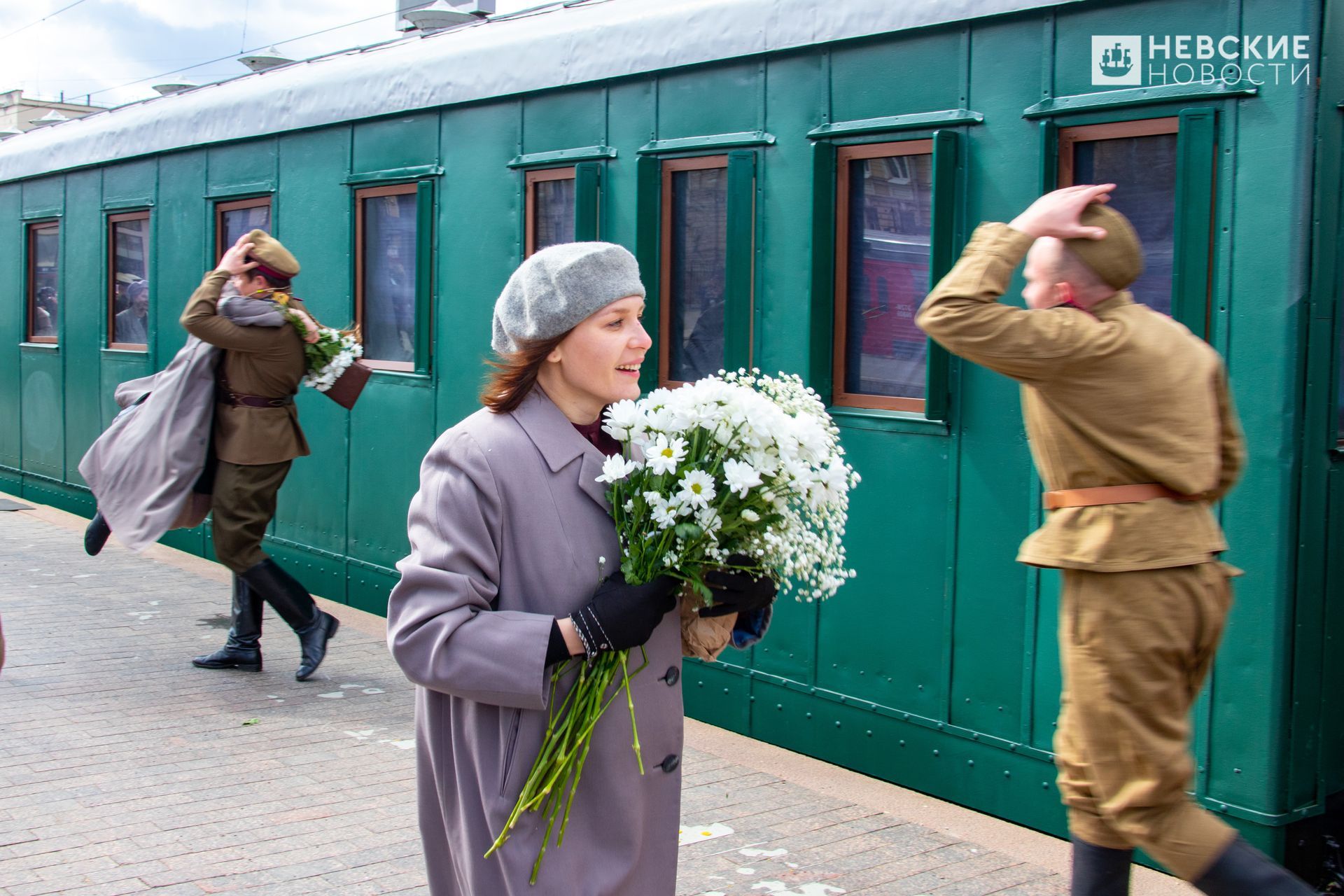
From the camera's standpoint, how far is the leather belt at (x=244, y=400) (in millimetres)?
6906

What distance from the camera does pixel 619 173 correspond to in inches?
265

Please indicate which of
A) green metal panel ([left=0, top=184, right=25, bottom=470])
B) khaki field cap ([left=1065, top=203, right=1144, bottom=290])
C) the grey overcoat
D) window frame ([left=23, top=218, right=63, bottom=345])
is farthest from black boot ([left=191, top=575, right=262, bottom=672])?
green metal panel ([left=0, top=184, right=25, bottom=470])

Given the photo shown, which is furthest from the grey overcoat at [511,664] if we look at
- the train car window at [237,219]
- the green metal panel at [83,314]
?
the green metal panel at [83,314]

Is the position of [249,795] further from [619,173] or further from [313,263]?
[313,263]

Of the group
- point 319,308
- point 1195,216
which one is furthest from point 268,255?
point 1195,216

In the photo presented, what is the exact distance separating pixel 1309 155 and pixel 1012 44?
1.14 meters

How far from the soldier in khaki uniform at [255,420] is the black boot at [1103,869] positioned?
4.23 m

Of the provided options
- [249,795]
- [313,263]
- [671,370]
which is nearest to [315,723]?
[249,795]

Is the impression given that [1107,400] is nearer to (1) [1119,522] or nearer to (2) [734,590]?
(1) [1119,522]

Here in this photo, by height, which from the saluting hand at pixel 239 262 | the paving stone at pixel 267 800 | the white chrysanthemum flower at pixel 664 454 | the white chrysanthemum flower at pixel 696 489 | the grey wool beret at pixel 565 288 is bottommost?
the paving stone at pixel 267 800

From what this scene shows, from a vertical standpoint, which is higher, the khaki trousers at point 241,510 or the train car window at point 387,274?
the train car window at point 387,274

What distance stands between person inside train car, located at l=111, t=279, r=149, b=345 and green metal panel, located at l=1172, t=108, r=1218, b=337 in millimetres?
8714

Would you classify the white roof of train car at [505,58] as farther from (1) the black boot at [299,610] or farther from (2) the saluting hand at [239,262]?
(1) the black boot at [299,610]

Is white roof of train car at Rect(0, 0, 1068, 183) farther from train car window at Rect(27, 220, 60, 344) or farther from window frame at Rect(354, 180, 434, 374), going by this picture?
train car window at Rect(27, 220, 60, 344)
